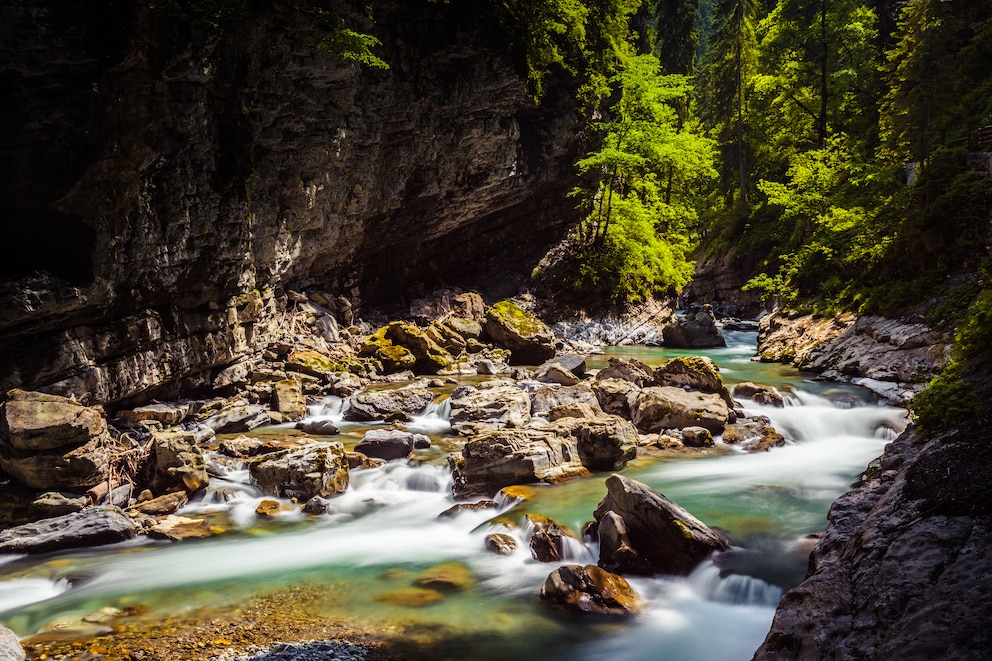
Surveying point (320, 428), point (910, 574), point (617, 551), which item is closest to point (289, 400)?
point (320, 428)

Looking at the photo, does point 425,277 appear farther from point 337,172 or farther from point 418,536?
point 418,536

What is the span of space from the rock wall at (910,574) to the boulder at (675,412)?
786 cm

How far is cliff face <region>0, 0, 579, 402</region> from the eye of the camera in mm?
10273

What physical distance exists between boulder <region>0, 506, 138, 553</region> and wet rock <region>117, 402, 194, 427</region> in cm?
385

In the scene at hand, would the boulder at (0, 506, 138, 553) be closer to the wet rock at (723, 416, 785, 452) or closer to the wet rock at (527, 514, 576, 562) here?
the wet rock at (527, 514, 576, 562)

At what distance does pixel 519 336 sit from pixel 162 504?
14226 millimetres

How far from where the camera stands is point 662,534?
7105mm

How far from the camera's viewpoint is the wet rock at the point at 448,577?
714 centimetres

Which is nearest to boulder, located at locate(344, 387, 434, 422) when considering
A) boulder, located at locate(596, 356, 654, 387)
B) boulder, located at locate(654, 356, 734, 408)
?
boulder, located at locate(596, 356, 654, 387)

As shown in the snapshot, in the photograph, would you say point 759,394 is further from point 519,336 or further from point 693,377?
point 519,336

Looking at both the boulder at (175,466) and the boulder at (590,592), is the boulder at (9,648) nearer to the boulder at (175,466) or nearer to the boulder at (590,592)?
the boulder at (175,466)

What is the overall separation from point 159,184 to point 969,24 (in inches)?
992

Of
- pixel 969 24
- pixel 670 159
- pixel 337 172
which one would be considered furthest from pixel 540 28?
pixel 969 24

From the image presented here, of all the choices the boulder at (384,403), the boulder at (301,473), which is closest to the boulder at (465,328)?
the boulder at (384,403)
